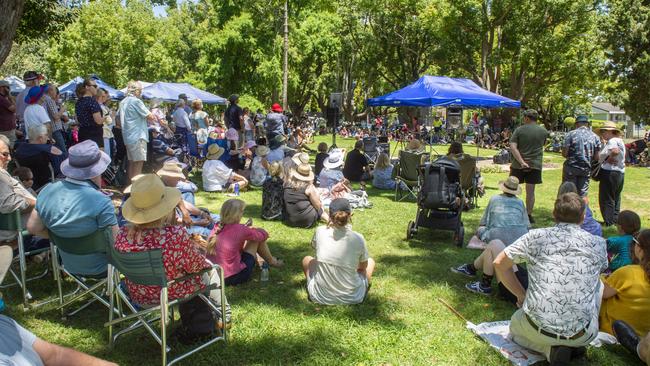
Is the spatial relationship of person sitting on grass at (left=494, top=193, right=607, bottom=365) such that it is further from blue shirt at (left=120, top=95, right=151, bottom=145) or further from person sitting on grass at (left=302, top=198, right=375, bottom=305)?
blue shirt at (left=120, top=95, right=151, bottom=145)

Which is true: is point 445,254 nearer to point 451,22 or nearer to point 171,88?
point 171,88

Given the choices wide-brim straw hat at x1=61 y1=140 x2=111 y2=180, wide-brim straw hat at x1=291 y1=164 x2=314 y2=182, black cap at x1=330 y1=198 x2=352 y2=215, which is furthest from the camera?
wide-brim straw hat at x1=291 y1=164 x2=314 y2=182

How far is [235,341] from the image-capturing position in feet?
11.8

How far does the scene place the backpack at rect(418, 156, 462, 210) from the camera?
6.24 m

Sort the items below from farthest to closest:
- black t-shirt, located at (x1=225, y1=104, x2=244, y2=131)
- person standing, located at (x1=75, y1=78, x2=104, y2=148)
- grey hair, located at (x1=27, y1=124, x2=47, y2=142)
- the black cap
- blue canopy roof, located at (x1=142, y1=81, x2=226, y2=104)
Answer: blue canopy roof, located at (x1=142, y1=81, x2=226, y2=104) → black t-shirt, located at (x1=225, y1=104, x2=244, y2=131) → person standing, located at (x1=75, y1=78, x2=104, y2=148) → grey hair, located at (x1=27, y1=124, x2=47, y2=142) → the black cap

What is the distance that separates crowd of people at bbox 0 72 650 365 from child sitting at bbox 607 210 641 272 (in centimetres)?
1

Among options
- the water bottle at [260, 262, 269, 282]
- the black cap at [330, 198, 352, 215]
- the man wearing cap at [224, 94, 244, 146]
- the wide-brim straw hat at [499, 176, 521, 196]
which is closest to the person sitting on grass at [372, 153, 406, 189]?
the man wearing cap at [224, 94, 244, 146]

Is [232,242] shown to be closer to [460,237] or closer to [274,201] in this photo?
[274,201]

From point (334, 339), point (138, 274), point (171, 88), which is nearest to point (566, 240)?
point (334, 339)

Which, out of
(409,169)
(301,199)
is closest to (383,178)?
(409,169)

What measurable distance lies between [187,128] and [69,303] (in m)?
8.00

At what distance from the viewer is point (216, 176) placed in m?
9.57

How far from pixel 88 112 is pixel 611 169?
8.06m

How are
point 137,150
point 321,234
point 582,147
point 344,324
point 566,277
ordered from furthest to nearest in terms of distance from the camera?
point 137,150 → point 582,147 → point 321,234 → point 344,324 → point 566,277
